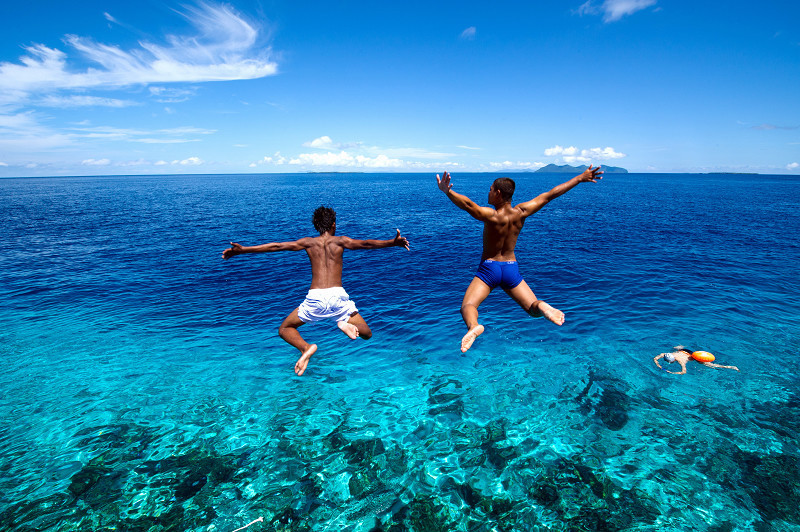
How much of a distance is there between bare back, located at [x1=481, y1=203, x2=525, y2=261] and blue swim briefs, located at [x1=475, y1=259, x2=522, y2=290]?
0.51ft

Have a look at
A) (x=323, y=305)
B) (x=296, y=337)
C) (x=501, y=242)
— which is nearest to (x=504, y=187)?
(x=501, y=242)

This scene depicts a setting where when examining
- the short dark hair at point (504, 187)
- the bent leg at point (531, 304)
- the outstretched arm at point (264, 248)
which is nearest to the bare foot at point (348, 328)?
the outstretched arm at point (264, 248)

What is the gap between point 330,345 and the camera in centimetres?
2192

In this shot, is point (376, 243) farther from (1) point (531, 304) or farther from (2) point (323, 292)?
(1) point (531, 304)

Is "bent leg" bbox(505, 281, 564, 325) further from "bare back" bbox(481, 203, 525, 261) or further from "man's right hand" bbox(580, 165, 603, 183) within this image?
"man's right hand" bbox(580, 165, 603, 183)

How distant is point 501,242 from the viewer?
8656mm

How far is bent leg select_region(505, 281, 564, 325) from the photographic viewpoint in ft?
26.0

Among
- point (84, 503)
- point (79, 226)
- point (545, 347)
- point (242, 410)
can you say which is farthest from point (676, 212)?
point (79, 226)

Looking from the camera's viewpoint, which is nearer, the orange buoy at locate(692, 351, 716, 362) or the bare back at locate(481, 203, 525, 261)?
the bare back at locate(481, 203, 525, 261)

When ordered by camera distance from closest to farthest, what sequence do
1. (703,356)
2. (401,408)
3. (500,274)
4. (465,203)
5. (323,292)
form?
1. (465,203)
2. (500,274)
3. (323,292)
4. (401,408)
5. (703,356)

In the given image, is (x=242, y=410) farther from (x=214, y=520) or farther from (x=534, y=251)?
(x=534, y=251)

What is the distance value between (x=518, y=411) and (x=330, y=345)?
436 inches

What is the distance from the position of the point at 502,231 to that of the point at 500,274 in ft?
3.27

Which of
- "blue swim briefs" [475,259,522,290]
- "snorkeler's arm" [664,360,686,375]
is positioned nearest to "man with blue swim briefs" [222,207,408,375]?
"blue swim briefs" [475,259,522,290]
